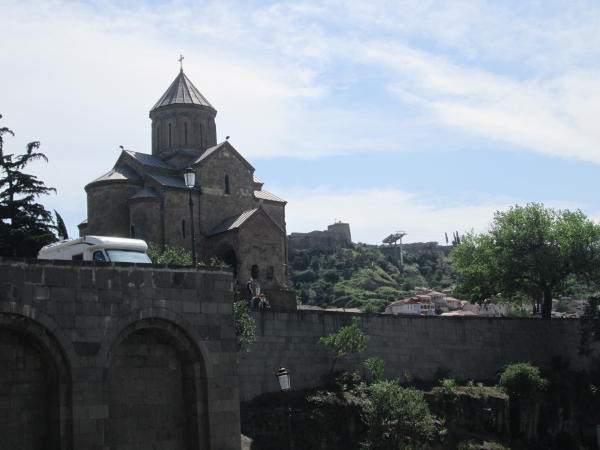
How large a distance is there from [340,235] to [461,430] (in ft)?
319

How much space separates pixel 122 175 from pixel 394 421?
1872 cm

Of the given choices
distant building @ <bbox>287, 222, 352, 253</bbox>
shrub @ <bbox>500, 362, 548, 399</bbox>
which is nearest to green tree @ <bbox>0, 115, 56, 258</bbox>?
shrub @ <bbox>500, 362, 548, 399</bbox>

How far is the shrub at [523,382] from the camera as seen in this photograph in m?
30.2

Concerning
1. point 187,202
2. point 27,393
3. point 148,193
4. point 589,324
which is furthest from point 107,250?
point 589,324

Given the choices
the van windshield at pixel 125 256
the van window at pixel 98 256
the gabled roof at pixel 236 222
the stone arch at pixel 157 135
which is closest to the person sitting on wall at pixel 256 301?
the van windshield at pixel 125 256

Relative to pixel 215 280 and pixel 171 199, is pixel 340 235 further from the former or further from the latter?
pixel 215 280

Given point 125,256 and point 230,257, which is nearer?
point 125,256

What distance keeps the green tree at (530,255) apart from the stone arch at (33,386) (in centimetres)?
2671

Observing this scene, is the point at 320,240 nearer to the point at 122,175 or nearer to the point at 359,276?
the point at 359,276

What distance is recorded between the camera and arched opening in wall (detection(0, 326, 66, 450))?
13250 mm

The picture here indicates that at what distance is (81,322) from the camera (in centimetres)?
1378

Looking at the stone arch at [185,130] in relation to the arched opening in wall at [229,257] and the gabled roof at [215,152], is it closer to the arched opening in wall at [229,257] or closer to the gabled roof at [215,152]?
the gabled roof at [215,152]

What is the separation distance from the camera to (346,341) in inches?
970

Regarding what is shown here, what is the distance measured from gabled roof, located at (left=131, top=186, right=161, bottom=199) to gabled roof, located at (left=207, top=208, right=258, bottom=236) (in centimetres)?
291
